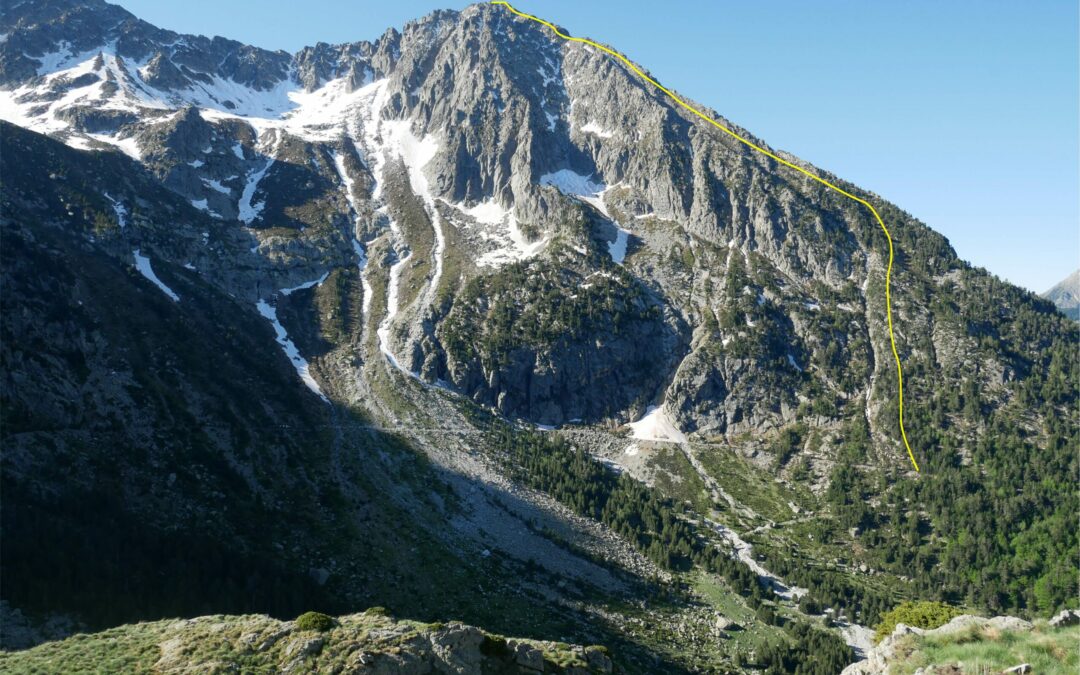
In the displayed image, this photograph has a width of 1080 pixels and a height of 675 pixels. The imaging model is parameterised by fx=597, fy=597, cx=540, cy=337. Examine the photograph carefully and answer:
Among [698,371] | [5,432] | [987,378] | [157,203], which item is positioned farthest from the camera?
[157,203]

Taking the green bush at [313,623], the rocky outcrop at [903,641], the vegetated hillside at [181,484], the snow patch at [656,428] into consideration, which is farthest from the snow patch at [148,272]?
the rocky outcrop at [903,641]

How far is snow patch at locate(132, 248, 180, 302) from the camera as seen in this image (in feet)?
410

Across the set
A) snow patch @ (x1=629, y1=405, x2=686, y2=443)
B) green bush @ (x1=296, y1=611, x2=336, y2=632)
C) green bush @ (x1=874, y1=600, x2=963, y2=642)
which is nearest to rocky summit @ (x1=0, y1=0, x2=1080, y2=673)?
snow patch @ (x1=629, y1=405, x2=686, y2=443)

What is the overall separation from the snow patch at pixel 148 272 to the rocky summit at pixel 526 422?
120cm

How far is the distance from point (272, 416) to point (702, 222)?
469ft

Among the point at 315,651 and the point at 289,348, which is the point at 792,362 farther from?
the point at 315,651

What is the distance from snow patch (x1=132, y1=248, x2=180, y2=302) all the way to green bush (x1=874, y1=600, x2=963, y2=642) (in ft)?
444

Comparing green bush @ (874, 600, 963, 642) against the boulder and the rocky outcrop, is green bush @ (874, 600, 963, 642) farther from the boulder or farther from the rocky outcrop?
the boulder

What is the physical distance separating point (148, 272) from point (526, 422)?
9102 centimetres

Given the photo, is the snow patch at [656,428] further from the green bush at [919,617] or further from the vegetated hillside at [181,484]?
the green bush at [919,617]

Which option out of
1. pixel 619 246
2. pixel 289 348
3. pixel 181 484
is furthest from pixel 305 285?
pixel 181 484

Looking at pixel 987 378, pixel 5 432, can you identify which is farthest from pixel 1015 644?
pixel 987 378

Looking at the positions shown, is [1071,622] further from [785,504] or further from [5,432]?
[785,504]

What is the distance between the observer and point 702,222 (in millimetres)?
193125
